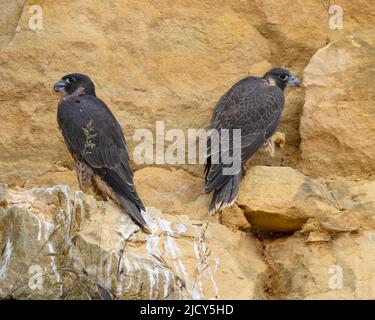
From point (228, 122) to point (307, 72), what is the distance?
100 centimetres

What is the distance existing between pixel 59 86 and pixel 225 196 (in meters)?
1.91

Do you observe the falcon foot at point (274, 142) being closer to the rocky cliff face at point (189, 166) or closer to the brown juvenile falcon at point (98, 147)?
the rocky cliff face at point (189, 166)

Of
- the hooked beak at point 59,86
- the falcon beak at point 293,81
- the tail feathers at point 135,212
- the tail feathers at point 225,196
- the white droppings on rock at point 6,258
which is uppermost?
the falcon beak at point 293,81

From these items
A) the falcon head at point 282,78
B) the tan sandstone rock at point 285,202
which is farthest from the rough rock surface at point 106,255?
the falcon head at point 282,78

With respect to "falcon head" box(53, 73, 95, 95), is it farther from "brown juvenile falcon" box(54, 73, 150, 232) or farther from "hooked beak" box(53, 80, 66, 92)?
"brown juvenile falcon" box(54, 73, 150, 232)

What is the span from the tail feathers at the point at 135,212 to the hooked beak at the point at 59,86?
140cm

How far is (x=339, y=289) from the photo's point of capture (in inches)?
366

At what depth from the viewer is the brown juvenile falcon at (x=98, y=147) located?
9.69 m

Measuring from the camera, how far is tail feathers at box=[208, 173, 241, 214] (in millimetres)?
9750

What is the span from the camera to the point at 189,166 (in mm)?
10688

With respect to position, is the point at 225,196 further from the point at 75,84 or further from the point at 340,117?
the point at 75,84

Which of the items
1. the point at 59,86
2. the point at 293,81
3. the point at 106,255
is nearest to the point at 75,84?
the point at 59,86

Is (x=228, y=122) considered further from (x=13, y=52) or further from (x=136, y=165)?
(x=13, y=52)

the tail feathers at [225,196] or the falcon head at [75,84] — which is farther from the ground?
the falcon head at [75,84]
